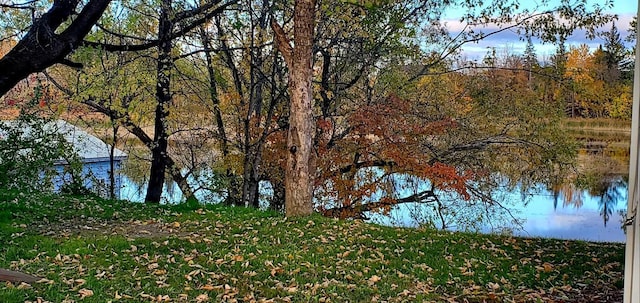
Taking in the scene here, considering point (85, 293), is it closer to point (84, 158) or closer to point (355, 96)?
point (355, 96)

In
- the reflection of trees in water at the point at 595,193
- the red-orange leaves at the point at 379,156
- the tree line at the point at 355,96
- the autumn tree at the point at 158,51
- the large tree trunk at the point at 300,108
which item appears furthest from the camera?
the reflection of trees in water at the point at 595,193

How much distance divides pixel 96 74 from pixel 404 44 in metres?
4.36

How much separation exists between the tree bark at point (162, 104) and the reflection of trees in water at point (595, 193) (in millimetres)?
6217

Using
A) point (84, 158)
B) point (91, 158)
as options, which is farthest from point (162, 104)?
point (91, 158)

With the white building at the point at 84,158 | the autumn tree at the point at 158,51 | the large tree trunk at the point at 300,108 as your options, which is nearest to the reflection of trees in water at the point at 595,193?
the large tree trunk at the point at 300,108

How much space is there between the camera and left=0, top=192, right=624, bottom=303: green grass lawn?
3010 millimetres

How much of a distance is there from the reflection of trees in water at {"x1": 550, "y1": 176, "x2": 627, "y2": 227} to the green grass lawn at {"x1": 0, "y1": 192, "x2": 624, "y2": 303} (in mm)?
3673

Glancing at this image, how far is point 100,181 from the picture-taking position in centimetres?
798

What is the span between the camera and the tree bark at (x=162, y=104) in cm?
673

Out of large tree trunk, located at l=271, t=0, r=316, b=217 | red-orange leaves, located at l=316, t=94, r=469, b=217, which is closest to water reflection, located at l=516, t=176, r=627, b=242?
red-orange leaves, located at l=316, t=94, r=469, b=217

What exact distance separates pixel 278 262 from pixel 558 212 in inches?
268

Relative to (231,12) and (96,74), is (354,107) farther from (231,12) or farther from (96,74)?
(96,74)

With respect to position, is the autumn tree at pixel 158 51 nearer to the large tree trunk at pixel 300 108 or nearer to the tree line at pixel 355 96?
the tree line at pixel 355 96

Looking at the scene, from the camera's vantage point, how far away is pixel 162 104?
7324 mm
